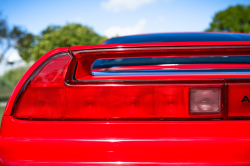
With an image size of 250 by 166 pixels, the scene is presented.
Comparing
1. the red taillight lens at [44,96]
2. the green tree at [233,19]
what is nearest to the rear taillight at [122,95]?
the red taillight lens at [44,96]

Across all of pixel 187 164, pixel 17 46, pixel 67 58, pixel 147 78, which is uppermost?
pixel 17 46

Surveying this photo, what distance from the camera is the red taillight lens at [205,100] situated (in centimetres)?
119

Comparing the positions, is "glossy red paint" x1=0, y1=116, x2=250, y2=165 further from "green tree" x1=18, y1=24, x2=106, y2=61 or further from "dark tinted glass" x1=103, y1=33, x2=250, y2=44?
"green tree" x1=18, y1=24, x2=106, y2=61

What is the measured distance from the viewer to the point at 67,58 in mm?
1313

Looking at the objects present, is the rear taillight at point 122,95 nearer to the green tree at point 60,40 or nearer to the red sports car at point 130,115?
the red sports car at point 130,115

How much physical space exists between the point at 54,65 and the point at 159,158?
2.55ft

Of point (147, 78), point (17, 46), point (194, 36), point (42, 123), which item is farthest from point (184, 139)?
point (17, 46)

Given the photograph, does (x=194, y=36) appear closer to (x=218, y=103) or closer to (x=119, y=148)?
(x=218, y=103)

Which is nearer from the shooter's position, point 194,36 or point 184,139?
point 184,139

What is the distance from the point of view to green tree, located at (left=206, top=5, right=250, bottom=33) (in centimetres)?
3862

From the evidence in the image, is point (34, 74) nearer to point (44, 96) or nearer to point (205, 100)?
point (44, 96)

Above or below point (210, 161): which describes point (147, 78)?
above

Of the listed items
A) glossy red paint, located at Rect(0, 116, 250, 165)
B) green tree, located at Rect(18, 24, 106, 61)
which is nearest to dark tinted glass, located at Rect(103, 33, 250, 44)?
glossy red paint, located at Rect(0, 116, 250, 165)

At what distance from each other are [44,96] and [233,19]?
44940 mm
